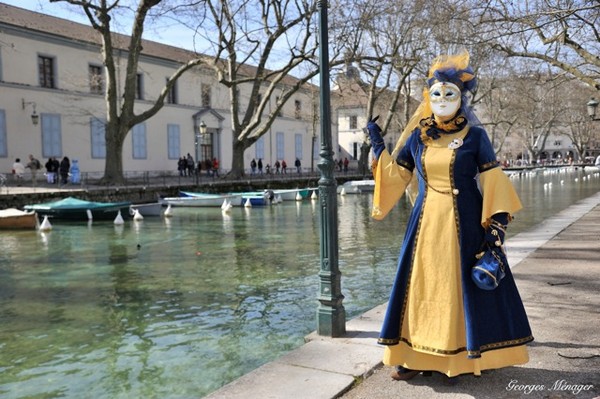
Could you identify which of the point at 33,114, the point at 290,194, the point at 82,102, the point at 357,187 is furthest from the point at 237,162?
the point at 33,114

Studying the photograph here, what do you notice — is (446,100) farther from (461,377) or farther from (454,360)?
(461,377)

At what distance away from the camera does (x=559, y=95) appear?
4384 centimetres

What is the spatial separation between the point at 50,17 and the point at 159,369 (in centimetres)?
3296

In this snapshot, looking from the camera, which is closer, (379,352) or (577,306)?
(379,352)

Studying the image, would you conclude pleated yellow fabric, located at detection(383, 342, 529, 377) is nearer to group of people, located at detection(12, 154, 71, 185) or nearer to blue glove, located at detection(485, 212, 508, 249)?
blue glove, located at detection(485, 212, 508, 249)

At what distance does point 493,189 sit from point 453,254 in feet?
1.57

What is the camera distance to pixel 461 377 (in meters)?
3.66

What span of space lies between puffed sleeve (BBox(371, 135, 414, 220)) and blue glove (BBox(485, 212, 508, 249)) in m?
0.71

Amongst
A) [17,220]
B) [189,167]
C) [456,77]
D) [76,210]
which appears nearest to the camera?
[456,77]

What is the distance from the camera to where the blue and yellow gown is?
3418mm

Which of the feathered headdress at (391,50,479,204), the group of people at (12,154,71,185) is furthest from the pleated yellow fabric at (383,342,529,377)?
the group of people at (12,154,71,185)

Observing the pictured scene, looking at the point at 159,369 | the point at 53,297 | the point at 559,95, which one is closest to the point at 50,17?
the point at 53,297

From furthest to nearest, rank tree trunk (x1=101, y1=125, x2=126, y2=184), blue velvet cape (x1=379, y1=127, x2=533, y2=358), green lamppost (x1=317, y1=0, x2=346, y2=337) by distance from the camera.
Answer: tree trunk (x1=101, y1=125, x2=126, y2=184), green lamppost (x1=317, y1=0, x2=346, y2=337), blue velvet cape (x1=379, y1=127, x2=533, y2=358)

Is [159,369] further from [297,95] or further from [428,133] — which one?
[297,95]
